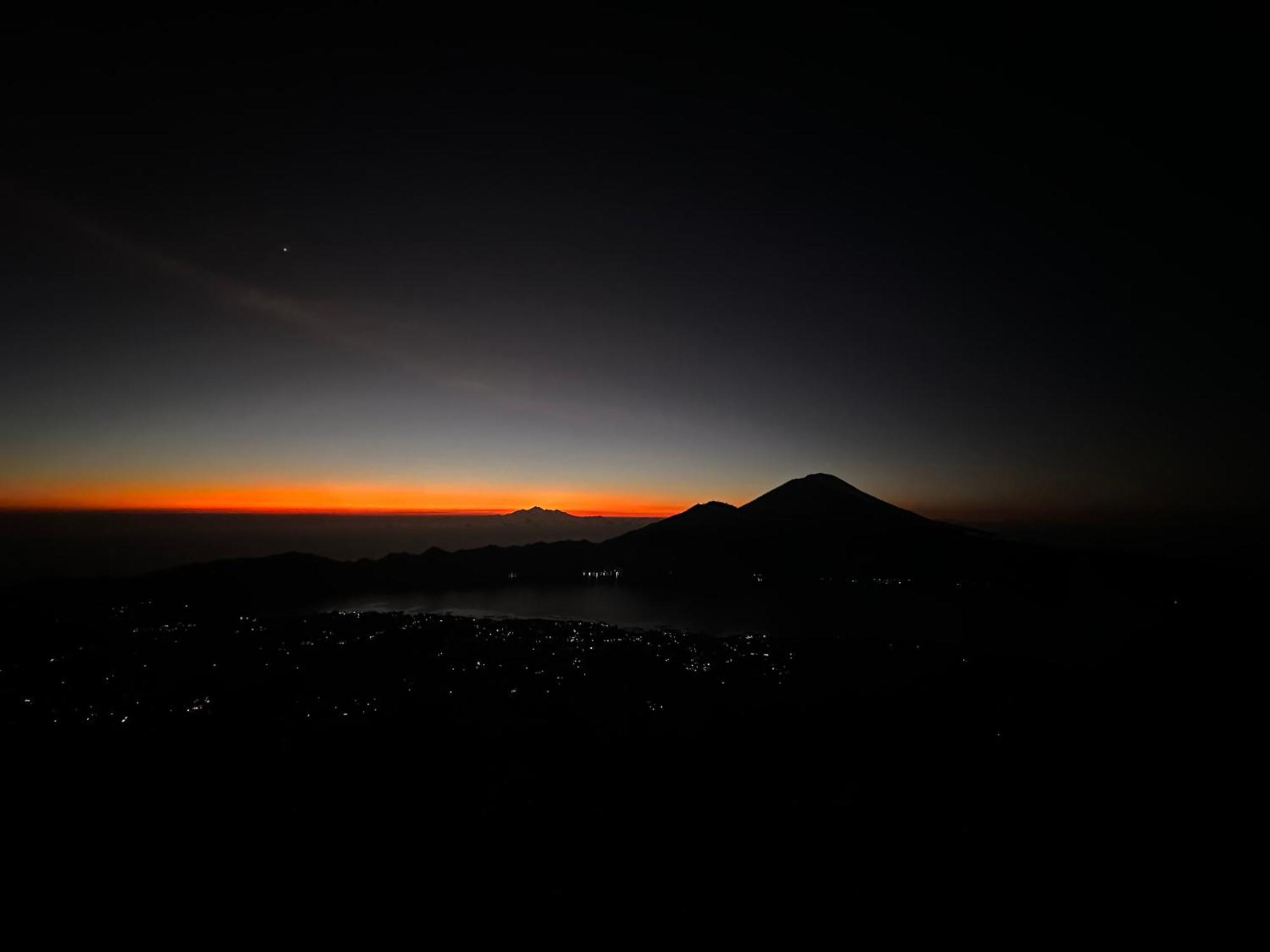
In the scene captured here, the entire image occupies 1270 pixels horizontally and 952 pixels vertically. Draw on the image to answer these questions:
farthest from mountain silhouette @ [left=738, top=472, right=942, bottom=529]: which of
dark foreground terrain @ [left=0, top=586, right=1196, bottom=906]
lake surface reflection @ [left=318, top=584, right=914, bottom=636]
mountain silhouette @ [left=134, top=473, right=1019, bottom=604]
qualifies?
dark foreground terrain @ [left=0, top=586, right=1196, bottom=906]

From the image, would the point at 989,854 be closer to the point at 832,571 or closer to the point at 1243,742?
the point at 1243,742

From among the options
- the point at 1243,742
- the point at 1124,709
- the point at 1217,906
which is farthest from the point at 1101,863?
the point at 1124,709

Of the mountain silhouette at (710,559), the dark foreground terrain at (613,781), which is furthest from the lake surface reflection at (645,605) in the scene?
the dark foreground terrain at (613,781)

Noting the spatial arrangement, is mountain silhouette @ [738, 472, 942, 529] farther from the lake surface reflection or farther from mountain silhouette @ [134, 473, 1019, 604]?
the lake surface reflection

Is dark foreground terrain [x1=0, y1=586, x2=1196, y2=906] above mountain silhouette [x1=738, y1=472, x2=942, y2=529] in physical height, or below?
below

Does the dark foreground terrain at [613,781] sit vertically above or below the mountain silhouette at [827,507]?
below

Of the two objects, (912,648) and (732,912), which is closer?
(732,912)

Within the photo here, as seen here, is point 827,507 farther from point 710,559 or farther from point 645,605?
point 645,605

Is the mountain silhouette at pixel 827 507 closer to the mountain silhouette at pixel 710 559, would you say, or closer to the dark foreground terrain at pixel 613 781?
the mountain silhouette at pixel 710 559
